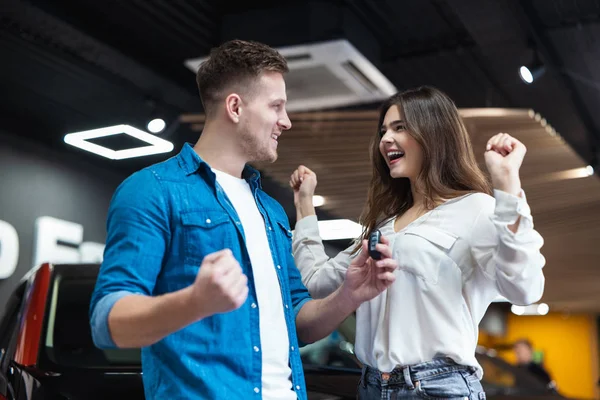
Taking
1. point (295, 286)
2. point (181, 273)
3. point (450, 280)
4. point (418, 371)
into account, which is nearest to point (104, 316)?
point (181, 273)

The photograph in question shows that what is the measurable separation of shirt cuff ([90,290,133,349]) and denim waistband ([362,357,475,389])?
798 millimetres

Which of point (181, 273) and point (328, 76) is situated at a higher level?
point (328, 76)

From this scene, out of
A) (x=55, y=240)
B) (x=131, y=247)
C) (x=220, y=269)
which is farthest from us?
(x=55, y=240)

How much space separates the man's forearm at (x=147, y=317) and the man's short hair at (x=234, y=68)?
74 cm

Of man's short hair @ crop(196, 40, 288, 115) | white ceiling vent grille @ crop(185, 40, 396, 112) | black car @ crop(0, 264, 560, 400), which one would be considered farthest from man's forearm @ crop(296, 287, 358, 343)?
white ceiling vent grille @ crop(185, 40, 396, 112)

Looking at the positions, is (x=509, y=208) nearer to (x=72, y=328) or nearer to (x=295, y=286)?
(x=295, y=286)

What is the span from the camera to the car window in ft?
9.35

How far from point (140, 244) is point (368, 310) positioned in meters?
0.80

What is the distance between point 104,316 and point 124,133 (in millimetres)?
6167

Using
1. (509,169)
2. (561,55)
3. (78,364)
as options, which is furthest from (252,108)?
(561,55)

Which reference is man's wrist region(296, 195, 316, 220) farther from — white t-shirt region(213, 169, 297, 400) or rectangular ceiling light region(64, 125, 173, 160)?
rectangular ceiling light region(64, 125, 173, 160)

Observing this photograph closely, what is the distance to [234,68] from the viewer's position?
6.40 ft

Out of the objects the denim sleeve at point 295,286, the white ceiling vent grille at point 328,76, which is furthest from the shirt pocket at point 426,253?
the white ceiling vent grille at point 328,76

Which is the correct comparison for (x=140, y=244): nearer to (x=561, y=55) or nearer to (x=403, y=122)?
(x=403, y=122)
